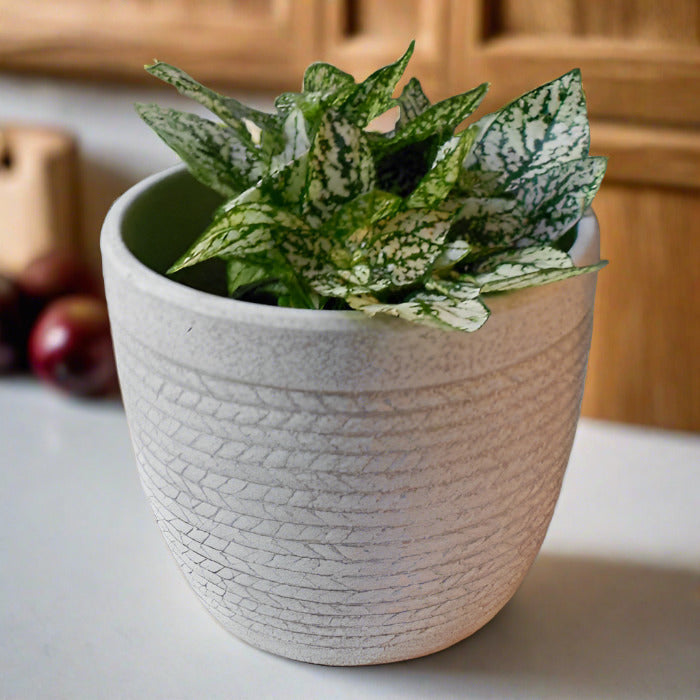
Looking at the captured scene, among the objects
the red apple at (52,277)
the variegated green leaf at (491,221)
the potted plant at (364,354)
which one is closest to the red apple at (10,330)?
the red apple at (52,277)

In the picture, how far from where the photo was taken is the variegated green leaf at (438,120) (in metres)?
0.37

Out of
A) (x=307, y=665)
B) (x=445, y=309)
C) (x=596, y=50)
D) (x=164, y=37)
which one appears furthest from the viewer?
(x=164, y=37)

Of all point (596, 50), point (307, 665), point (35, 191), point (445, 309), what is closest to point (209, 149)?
point (445, 309)

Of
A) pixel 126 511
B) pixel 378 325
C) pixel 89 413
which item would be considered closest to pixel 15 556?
pixel 126 511

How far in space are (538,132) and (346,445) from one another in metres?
0.15

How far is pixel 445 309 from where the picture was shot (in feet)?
1.04

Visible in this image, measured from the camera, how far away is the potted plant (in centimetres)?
33

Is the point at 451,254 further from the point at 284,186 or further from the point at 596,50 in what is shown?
the point at 596,50

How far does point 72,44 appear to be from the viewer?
0.77 metres

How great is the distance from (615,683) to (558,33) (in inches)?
16.2

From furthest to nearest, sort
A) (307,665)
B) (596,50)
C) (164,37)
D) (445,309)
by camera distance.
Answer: (164,37), (596,50), (307,665), (445,309)

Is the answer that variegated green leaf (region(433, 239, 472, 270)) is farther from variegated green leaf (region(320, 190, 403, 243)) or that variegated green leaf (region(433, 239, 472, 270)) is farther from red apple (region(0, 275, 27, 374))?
red apple (region(0, 275, 27, 374))

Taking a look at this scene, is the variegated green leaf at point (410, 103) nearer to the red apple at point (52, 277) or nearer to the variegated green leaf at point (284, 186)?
the variegated green leaf at point (284, 186)

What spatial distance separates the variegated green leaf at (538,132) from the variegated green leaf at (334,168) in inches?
2.4
